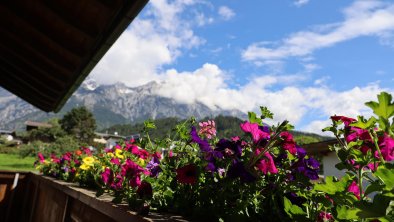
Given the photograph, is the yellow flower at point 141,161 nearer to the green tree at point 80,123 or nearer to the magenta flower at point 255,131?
the magenta flower at point 255,131

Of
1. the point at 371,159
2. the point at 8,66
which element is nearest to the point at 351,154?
the point at 371,159

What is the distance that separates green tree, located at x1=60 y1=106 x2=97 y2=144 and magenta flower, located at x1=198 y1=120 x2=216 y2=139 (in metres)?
54.5

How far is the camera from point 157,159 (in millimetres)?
1400

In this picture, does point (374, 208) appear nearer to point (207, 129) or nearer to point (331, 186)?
point (331, 186)

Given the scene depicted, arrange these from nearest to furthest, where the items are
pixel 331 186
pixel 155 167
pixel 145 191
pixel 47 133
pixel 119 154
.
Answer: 1. pixel 331 186
2. pixel 145 191
3. pixel 155 167
4. pixel 119 154
5. pixel 47 133

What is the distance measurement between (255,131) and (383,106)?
16.9 inches

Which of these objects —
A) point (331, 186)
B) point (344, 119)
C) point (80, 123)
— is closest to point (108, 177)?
point (344, 119)

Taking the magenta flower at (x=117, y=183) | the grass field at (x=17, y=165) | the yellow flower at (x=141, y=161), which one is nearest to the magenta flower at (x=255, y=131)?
the magenta flower at (x=117, y=183)

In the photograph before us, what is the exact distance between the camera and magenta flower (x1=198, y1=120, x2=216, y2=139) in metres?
1.50

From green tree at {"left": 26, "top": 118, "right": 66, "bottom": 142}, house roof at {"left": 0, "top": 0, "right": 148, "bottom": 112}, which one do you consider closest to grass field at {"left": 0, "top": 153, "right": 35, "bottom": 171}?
house roof at {"left": 0, "top": 0, "right": 148, "bottom": 112}

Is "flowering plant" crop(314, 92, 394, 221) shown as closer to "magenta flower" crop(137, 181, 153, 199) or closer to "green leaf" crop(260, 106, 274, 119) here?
"green leaf" crop(260, 106, 274, 119)

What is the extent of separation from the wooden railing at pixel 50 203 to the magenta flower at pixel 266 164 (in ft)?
0.95

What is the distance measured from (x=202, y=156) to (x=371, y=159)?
0.61 metres

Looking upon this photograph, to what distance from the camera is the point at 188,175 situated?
112 cm
